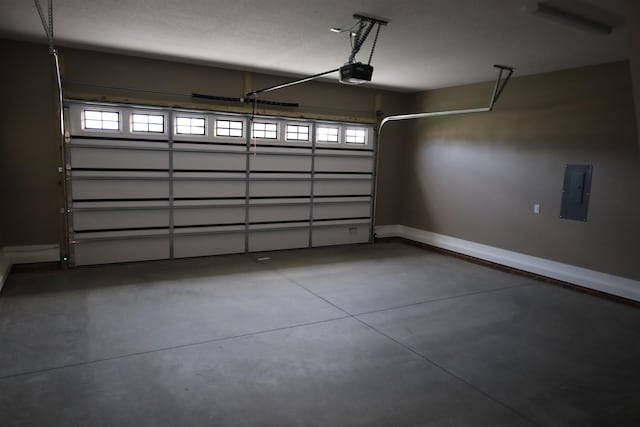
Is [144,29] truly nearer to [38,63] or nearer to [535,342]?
[38,63]

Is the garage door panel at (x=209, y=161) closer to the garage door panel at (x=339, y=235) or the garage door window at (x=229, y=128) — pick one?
the garage door window at (x=229, y=128)

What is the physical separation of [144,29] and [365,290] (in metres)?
3.86

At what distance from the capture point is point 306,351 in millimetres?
3566

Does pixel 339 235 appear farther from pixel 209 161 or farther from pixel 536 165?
pixel 536 165

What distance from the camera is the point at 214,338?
12.3ft

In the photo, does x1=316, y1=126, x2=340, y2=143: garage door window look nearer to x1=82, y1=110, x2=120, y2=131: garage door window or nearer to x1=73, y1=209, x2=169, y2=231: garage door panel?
x1=73, y1=209, x2=169, y2=231: garage door panel

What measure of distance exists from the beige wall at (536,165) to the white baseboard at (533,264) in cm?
9

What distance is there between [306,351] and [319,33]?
3143 mm

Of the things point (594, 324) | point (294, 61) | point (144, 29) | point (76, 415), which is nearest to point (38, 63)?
point (144, 29)

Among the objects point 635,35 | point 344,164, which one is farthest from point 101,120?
point 635,35

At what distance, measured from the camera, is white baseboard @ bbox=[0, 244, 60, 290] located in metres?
5.43

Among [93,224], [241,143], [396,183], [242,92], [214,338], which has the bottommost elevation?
[214,338]

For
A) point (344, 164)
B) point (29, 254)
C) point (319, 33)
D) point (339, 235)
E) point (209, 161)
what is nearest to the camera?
point (319, 33)

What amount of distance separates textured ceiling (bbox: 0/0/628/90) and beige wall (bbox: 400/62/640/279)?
0.47 m
